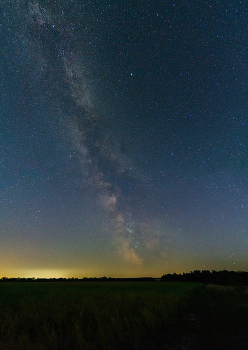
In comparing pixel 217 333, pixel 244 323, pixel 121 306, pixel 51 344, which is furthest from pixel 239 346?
pixel 121 306

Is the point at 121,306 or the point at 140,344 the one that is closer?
the point at 140,344

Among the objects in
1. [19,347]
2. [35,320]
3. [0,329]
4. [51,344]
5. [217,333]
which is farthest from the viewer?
[35,320]

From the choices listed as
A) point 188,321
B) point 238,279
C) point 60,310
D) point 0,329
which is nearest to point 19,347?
point 0,329

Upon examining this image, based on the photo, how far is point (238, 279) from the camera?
288 ft

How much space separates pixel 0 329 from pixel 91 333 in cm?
417

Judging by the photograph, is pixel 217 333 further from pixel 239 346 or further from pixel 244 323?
pixel 244 323

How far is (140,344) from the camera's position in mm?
9391

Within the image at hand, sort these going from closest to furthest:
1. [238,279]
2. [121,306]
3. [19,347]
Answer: [19,347], [121,306], [238,279]

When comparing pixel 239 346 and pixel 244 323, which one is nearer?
pixel 239 346

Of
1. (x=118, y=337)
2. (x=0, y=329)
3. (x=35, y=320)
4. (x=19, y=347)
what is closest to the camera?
(x=19, y=347)

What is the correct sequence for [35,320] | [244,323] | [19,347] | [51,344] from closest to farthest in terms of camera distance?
[19,347] → [51,344] → [35,320] → [244,323]

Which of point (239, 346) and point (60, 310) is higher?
point (60, 310)

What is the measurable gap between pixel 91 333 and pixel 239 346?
6.11 metres

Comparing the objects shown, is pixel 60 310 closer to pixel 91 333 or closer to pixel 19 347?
pixel 91 333
